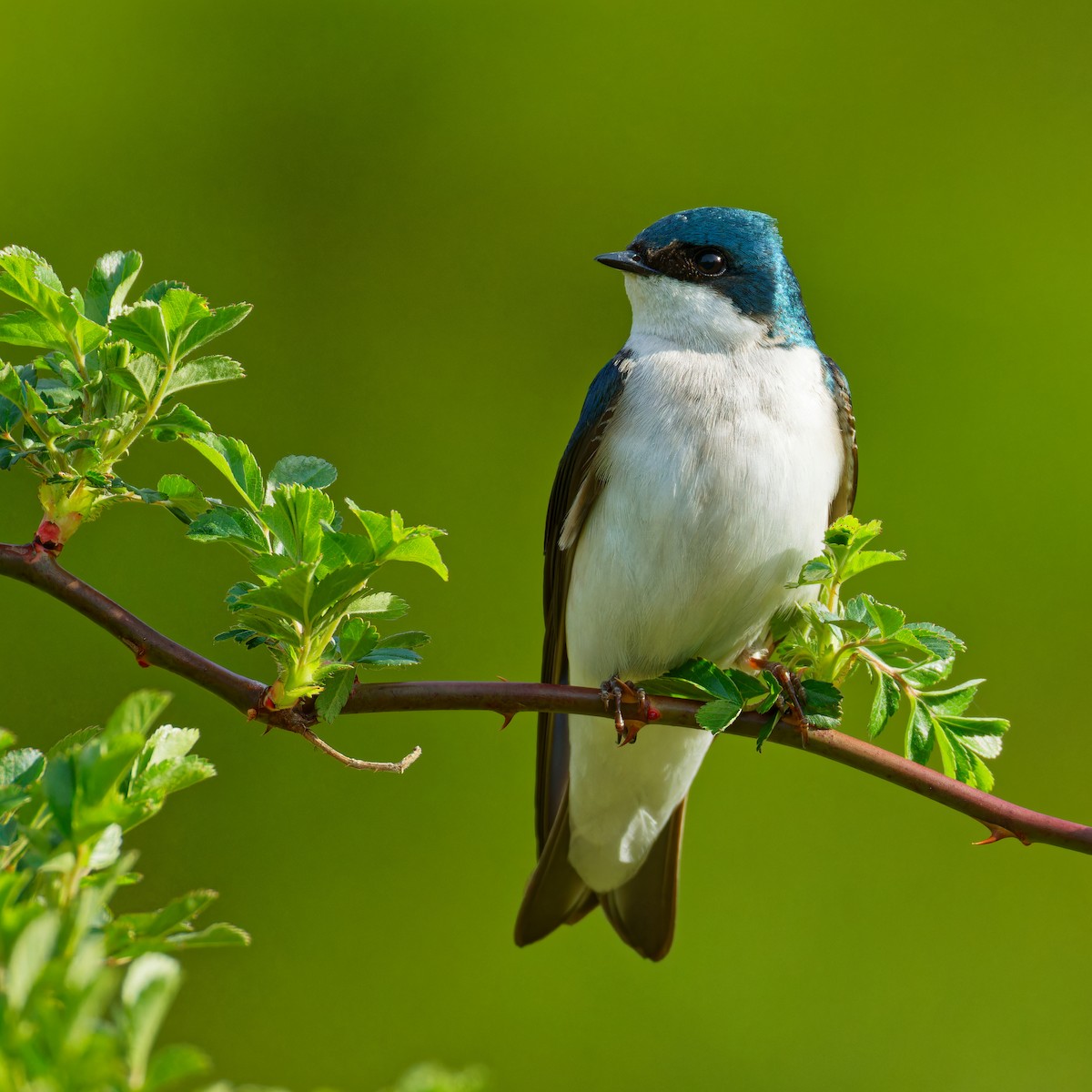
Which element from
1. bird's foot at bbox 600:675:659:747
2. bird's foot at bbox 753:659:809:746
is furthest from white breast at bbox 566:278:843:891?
bird's foot at bbox 753:659:809:746

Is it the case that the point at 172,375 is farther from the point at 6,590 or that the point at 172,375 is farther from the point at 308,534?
the point at 6,590

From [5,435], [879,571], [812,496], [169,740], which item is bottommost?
[879,571]

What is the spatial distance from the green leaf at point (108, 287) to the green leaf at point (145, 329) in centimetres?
8

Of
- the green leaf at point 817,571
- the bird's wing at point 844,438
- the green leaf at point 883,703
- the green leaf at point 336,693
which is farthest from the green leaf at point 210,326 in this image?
the bird's wing at point 844,438

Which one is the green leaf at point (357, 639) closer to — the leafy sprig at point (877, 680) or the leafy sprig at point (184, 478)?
the leafy sprig at point (184, 478)

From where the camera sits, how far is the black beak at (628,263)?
9.04 ft

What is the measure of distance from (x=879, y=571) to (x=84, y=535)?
2.16 meters

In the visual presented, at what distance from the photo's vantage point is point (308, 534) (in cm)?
136

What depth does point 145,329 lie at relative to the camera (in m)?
1.38

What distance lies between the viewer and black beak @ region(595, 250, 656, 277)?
2754mm

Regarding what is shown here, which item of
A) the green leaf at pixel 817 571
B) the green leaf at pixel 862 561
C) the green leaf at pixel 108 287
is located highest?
the green leaf at pixel 108 287

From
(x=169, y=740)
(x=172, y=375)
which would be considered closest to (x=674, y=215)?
(x=172, y=375)

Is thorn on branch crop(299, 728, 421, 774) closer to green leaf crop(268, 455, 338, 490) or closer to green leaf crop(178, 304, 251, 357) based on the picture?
green leaf crop(268, 455, 338, 490)

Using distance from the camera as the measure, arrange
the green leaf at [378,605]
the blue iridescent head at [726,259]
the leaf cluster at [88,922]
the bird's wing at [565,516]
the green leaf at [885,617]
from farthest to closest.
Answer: the blue iridescent head at [726,259], the bird's wing at [565,516], the green leaf at [885,617], the green leaf at [378,605], the leaf cluster at [88,922]
